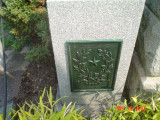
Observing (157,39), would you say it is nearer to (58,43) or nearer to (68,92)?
(58,43)

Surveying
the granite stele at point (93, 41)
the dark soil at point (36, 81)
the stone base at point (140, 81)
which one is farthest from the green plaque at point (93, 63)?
the dark soil at point (36, 81)

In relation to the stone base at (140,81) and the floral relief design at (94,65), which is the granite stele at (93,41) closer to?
the floral relief design at (94,65)

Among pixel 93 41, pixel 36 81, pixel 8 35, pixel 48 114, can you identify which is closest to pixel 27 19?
pixel 36 81

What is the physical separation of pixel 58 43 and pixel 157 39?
3.54 feet

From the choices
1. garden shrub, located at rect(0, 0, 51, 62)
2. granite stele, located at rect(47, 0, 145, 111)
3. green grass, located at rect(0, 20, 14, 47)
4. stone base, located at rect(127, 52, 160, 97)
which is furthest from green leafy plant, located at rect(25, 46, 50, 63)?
stone base, located at rect(127, 52, 160, 97)

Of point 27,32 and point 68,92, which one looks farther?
point 27,32

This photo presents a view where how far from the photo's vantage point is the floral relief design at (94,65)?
150 cm

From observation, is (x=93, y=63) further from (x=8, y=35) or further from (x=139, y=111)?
(x=8, y=35)

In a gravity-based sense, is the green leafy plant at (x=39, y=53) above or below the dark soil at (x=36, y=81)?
above

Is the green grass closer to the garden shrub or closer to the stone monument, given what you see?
the garden shrub

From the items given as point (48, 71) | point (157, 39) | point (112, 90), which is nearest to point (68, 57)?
point (112, 90)

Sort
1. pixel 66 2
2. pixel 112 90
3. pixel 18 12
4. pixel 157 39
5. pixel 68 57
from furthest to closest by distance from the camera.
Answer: pixel 18 12 < pixel 112 90 < pixel 68 57 < pixel 157 39 < pixel 66 2

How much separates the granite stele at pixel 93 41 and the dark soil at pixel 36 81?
641 mm

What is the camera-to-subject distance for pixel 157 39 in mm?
1391
